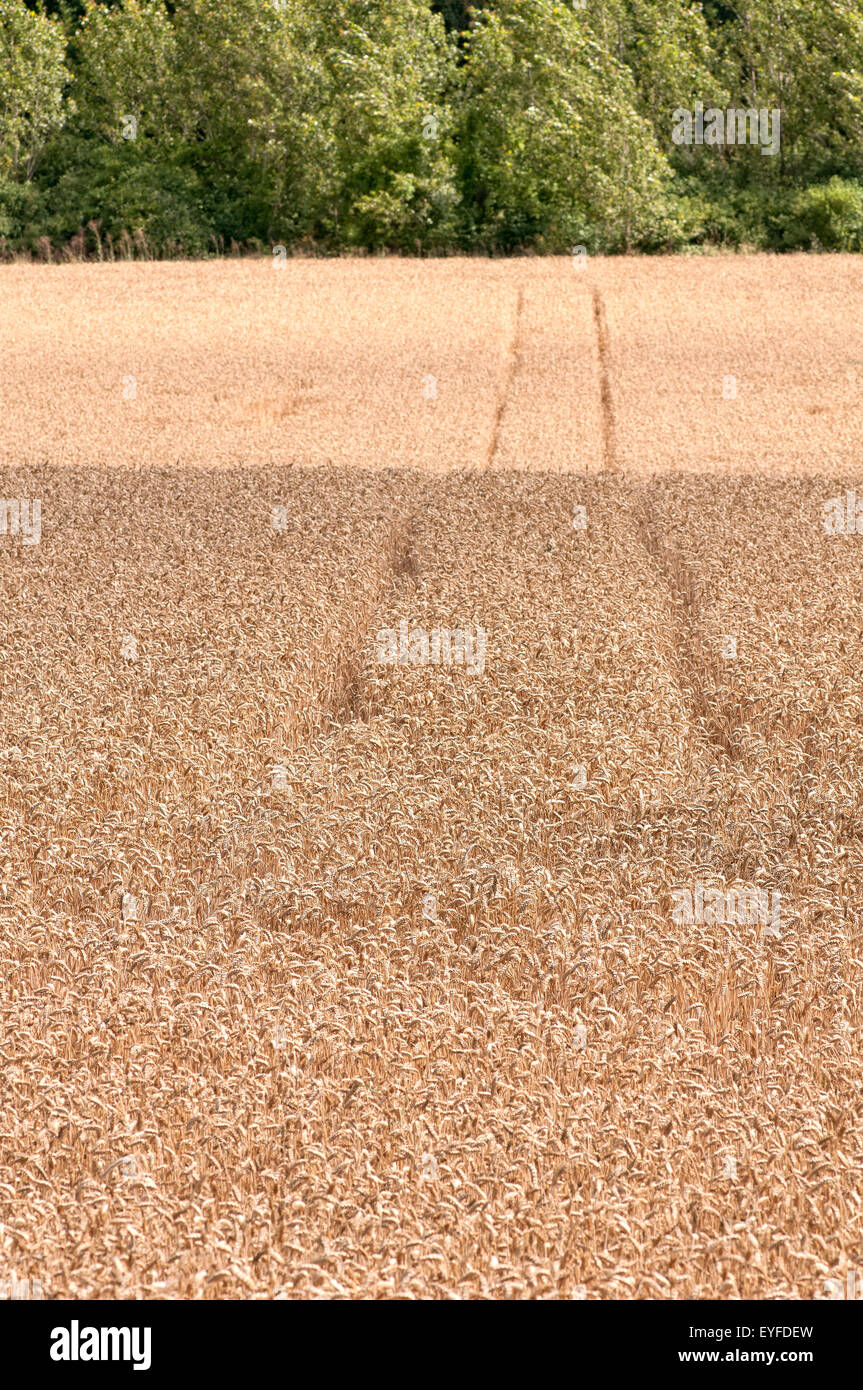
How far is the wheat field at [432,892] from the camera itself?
164 inches

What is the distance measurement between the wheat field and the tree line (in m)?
29.2

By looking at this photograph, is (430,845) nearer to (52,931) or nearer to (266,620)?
(52,931)

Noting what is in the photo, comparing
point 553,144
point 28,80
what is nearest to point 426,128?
point 553,144

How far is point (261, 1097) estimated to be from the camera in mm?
4730

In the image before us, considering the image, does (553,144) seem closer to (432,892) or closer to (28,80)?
(28,80)

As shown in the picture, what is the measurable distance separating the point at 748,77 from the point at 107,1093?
2236 inches

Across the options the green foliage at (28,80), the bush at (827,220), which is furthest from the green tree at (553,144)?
the green foliage at (28,80)

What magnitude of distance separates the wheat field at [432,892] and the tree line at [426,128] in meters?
29.2

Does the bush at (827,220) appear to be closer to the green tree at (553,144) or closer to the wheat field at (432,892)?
the green tree at (553,144)

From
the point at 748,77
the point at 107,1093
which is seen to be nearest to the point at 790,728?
the point at 107,1093

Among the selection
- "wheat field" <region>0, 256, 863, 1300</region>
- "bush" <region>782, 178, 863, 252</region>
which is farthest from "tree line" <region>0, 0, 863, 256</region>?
"wheat field" <region>0, 256, 863, 1300</region>

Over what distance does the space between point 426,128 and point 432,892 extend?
4403 cm

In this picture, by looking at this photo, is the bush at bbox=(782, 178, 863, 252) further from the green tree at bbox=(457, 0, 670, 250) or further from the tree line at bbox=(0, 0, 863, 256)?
Result: the green tree at bbox=(457, 0, 670, 250)

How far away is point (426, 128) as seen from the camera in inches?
1823
